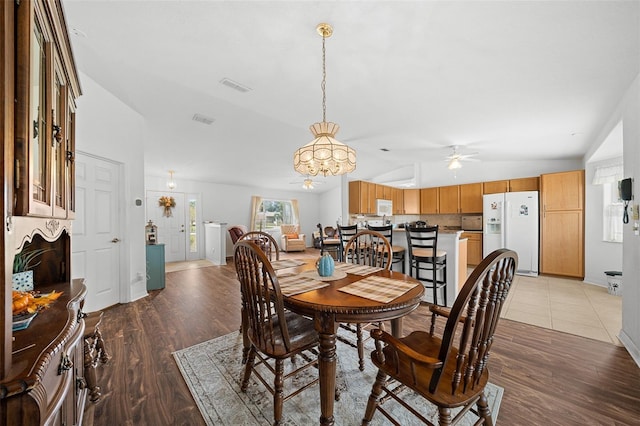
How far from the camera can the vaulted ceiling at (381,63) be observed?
171 cm

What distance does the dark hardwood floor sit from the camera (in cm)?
154

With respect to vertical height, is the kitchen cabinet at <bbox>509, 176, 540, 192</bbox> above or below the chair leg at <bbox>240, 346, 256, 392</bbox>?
above

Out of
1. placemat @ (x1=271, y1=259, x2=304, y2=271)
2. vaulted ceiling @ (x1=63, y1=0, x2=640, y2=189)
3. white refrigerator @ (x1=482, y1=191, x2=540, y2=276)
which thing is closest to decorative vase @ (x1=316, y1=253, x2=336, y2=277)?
placemat @ (x1=271, y1=259, x2=304, y2=271)

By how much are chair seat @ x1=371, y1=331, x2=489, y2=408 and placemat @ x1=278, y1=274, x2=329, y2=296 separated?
511mm

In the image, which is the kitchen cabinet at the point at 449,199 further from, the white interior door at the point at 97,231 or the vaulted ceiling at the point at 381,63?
the white interior door at the point at 97,231

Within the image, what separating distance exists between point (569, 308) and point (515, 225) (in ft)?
7.45

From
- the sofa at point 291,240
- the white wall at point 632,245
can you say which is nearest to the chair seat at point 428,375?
the white wall at point 632,245

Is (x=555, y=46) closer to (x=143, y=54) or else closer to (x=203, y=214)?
(x=143, y=54)

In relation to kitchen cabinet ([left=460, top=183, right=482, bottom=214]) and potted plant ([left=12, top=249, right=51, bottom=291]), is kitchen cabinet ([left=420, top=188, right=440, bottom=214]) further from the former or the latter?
potted plant ([left=12, top=249, right=51, bottom=291])

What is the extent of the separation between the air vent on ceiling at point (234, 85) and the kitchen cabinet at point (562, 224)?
219 inches

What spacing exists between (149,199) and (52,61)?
256 inches

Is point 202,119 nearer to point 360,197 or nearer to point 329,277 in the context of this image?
point 360,197

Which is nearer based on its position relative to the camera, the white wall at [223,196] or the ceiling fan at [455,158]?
the ceiling fan at [455,158]

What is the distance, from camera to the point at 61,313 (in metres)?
1.08
